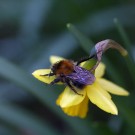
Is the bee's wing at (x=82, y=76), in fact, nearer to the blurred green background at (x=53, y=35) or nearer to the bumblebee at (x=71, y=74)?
the bumblebee at (x=71, y=74)

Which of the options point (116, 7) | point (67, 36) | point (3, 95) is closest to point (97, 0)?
point (116, 7)

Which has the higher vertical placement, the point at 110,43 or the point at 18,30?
the point at 18,30

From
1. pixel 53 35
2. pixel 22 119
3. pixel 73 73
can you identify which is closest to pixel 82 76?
pixel 73 73

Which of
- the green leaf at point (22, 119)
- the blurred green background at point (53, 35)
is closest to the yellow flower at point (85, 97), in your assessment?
the green leaf at point (22, 119)

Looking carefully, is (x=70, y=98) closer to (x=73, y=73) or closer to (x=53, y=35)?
(x=73, y=73)

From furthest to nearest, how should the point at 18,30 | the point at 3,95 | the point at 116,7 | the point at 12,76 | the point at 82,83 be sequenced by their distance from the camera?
the point at 18,30 → the point at 116,7 → the point at 3,95 → the point at 12,76 → the point at 82,83

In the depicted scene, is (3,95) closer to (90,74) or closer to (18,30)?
(18,30)

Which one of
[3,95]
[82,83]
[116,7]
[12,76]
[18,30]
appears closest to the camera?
[82,83]
